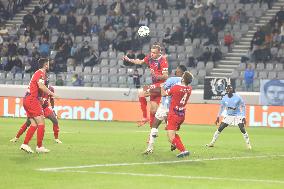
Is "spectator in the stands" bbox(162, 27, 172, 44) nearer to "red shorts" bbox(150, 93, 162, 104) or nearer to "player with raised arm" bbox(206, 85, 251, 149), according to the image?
"player with raised arm" bbox(206, 85, 251, 149)

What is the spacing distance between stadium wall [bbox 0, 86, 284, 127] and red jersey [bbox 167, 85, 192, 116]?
698 inches

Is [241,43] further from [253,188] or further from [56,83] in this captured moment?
[253,188]

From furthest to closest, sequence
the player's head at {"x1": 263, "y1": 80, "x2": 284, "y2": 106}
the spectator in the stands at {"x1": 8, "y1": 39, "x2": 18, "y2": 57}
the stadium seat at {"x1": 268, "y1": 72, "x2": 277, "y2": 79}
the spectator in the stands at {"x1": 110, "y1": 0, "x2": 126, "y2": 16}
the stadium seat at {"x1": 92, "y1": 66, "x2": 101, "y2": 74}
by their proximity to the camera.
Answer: the spectator in the stands at {"x1": 110, "y1": 0, "x2": 126, "y2": 16}, the spectator in the stands at {"x1": 8, "y1": 39, "x2": 18, "y2": 57}, the stadium seat at {"x1": 92, "y1": 66, "x2": 101, "y2": 74}, the stadium seat at {"x1": 268, "y1": 72, "x2": 277, "y2": 79}, the player's head at {"x1": 263, "y1": 80, "x2": 284, "y2": 106}

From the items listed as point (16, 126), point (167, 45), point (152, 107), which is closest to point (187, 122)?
point (167, 45)

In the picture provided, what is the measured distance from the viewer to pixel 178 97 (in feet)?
67.6

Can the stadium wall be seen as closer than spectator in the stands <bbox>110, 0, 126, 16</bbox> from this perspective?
Yes

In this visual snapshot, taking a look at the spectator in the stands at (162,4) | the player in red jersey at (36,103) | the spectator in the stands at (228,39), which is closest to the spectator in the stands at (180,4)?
the spectator in the stands at (162,4)

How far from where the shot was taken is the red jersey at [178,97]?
20.6 metres

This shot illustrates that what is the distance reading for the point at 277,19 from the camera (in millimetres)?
43094

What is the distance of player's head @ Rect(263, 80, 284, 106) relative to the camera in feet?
128

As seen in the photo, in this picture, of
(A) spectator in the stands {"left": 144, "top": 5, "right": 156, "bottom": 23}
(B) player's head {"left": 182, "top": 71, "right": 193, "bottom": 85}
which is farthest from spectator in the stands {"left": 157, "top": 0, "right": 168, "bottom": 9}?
(B) player's head {"left": 182, "top": 71, "right": 193, "bottom": 85}

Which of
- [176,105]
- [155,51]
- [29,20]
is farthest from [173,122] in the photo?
[29,20]

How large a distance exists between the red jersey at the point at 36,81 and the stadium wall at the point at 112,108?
18510mm

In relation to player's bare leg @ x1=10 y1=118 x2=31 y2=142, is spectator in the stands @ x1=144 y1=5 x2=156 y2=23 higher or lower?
higher
